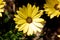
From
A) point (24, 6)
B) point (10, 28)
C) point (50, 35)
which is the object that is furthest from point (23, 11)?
point (50, 35)

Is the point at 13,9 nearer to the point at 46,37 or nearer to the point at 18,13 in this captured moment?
the point at 18,13

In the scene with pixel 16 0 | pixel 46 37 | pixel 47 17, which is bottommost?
pixel 46 37

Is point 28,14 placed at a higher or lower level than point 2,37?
higher
